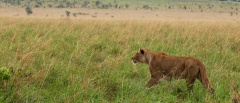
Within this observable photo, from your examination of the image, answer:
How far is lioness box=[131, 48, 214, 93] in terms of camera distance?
4.07 metres

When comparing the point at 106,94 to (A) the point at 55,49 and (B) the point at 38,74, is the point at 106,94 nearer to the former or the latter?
(B) the point at 38,74

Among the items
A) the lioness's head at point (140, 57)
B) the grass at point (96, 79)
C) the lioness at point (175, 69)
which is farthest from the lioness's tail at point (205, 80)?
the lioness's head at point (140, 57)

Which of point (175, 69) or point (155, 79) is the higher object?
point (175, 69)

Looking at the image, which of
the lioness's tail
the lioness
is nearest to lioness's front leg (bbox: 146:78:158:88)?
the lioness

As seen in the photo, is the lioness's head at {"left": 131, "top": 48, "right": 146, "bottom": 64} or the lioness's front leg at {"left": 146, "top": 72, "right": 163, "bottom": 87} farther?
the lioness's head at {"left": 131, "top": 48, "right": 146, "bottom": 64}

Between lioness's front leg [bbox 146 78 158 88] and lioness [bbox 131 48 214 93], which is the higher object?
lioness [bbox 131 48 214 93]

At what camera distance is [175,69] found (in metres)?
4.31

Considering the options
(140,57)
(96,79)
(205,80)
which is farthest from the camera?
(140,57)

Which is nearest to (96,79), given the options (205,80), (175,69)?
(175,69)

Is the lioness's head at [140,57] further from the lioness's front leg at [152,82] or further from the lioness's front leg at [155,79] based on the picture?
the lioness's front leg at [152,82]

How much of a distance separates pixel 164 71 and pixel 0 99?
2.23 metres

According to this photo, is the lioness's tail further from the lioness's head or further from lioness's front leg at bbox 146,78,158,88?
the lioness's head

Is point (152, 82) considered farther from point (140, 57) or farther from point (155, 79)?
point (140, 57)

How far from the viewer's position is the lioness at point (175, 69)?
160 inches
